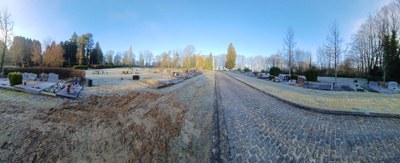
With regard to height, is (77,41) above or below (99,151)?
above

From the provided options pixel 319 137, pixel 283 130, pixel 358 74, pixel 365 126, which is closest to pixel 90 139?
pixel 283 130

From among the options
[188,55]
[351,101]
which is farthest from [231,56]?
[351,101]

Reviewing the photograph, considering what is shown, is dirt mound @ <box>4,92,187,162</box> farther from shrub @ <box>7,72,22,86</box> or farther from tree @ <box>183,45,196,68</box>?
tree @ <box>183,45,196,68</box>

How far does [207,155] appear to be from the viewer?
432cm

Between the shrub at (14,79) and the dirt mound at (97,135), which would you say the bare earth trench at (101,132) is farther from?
the shrub at (14,79)

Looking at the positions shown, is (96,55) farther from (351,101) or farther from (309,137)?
(309,137)

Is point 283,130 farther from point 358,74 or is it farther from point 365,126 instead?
point 358,74

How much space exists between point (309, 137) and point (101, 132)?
6.18 m

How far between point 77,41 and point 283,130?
7878 cm

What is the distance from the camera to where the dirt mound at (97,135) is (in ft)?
14.0

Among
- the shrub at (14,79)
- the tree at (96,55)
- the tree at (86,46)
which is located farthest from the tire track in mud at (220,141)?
the tree at (96,55)

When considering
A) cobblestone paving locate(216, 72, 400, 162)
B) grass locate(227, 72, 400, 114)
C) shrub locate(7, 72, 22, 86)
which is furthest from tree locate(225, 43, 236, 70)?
cobblestone paving locate(216, 72, 400, 162)

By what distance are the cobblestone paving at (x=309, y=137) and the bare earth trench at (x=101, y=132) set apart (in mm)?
1037

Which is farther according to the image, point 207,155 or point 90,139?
point 90,139
